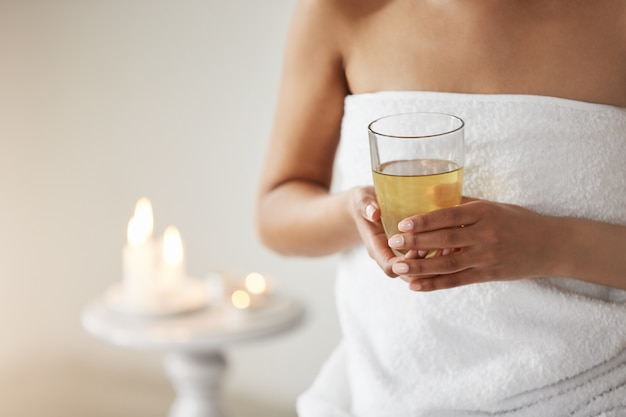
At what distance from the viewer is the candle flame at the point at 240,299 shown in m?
2.28

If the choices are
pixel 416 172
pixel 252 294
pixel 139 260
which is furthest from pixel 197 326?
pixel 416 172

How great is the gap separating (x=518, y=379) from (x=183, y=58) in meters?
1.82

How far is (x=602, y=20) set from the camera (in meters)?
1.08

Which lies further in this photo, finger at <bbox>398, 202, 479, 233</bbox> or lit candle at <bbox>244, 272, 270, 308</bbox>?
lit candle at <bbox>244, 272, 270, 308</bbox>

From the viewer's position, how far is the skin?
943 millimetres

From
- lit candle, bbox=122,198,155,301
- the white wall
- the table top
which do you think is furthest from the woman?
the white wall

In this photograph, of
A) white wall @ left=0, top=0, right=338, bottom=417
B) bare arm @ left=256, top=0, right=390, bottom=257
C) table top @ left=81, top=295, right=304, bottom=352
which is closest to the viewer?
bare arm @ left=256, top=0, right=390, bottom=257

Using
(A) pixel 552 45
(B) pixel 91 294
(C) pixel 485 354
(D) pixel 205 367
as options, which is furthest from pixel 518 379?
(B) pixel 91 294

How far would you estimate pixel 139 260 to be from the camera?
2387 millimetres

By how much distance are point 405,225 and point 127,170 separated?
78.2 inches

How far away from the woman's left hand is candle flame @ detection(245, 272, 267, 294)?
1.36m

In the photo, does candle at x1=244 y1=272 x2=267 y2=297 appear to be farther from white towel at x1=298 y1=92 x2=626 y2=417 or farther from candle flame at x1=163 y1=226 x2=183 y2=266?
white towel at x1=298 y1=92 x2=626 y2=417

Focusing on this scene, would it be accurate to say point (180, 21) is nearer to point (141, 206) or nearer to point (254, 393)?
point (141, 206)

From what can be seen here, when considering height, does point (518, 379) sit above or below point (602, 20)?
below
